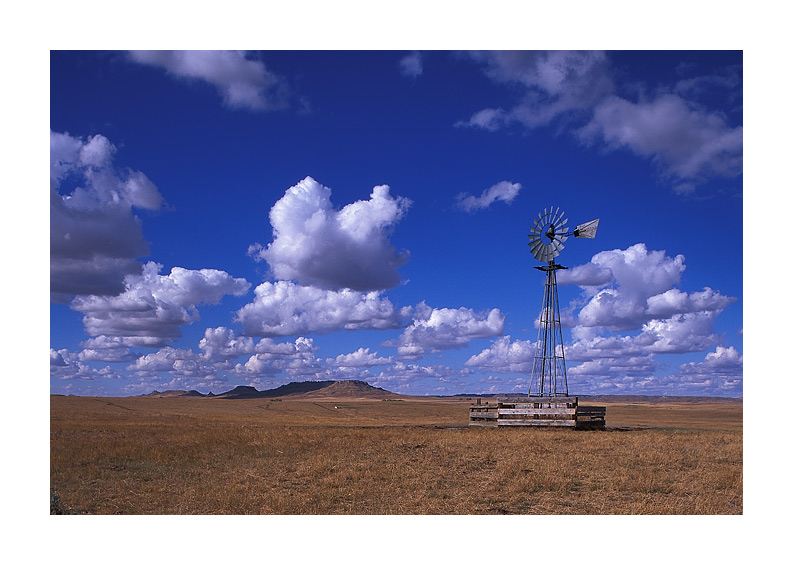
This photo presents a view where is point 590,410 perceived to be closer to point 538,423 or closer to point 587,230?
point 538,423

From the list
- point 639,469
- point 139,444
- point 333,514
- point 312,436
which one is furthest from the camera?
point 312,436

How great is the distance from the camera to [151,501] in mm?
12914

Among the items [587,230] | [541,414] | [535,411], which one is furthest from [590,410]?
[587,230]

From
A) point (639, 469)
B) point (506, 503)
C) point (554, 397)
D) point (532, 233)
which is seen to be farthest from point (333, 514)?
point (532, 233)

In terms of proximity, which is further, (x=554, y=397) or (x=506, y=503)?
(x=554, y=397)

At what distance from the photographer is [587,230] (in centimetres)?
2972

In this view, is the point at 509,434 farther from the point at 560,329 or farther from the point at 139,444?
the point at 139,444

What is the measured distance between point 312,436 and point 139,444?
21.3ft

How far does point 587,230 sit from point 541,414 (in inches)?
361

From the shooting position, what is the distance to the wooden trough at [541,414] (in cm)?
2766

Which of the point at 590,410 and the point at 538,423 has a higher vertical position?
the point at 590,410

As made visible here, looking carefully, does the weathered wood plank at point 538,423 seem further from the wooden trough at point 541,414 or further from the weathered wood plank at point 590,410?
the weathered wood plank at point 590,410

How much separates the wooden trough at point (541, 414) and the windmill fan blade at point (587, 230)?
25.8ft
